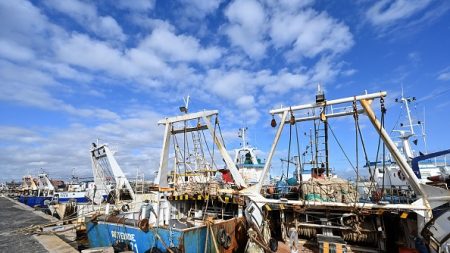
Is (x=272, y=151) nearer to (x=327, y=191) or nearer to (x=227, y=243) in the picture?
(x=327, y=191)

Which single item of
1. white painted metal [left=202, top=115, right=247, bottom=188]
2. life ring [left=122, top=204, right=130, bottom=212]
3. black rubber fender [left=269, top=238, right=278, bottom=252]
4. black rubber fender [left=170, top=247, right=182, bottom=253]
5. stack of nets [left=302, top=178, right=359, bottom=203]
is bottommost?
black rubber fender [left=269, top=238, right=278, bottom=252]

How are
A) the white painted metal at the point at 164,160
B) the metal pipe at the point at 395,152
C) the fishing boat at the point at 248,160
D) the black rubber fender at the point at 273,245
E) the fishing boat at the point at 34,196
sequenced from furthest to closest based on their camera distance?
the fishing boat at the point at 34,196 → the fishing boat at the point at 248,160 → the white painted metal at the point at 164,160 → the black rubber fender at the point at 273,245 → the metal pipe at the point at 395,152

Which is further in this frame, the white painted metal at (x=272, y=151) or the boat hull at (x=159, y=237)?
the white painted metal at (x=272, y=151)

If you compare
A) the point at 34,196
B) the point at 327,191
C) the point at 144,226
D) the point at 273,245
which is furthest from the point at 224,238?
Answer: the point at 34,196

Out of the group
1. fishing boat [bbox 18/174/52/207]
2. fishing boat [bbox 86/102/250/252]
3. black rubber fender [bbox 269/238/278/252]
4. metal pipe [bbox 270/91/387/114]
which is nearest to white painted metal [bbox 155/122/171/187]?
fishing boat [bbox 86/102/250/252]

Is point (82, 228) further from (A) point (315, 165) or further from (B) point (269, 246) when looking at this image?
(A) point (315, 165)

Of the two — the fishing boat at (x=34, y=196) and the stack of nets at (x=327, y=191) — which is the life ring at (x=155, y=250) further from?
the fishing boat at (x=34, y=196)

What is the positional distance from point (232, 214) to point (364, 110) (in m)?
8.56

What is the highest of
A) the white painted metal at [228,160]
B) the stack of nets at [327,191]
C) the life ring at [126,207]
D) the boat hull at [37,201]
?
the white painted metal at [228,160]

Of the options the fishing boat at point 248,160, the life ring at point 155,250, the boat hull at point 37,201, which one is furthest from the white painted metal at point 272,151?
the boat hull at point 37,201

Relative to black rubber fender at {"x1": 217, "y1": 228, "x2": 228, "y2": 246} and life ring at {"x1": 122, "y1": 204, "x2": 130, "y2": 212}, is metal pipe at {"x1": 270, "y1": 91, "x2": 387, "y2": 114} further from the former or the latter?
life ring at {"x1": 122, "y1": 204, "x2": 130, "y2": 212}

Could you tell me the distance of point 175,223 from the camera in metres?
11.2

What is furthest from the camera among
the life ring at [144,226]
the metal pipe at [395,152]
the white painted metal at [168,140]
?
the white painted metal at [168,140]

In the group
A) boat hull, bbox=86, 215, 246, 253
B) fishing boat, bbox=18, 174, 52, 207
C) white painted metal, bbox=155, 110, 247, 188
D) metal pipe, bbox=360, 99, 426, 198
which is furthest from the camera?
fishing boat, bbox=18, 174, 52, 207
